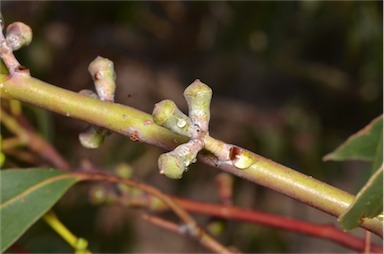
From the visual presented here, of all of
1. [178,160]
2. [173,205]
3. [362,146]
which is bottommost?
[178,160]

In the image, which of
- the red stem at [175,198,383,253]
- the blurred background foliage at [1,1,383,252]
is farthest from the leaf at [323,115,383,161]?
the blurred background foliage at [1,1,383,252]

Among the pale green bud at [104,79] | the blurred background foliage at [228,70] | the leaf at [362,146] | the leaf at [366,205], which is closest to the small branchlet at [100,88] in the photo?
the pale green bud at [104,79]

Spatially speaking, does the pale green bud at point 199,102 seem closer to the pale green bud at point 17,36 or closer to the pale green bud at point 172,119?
the pale green bud at point 172,119

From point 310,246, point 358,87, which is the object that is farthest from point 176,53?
point 310,246

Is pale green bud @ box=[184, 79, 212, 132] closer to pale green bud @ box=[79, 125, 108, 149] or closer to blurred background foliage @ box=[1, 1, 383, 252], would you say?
pale green bud @ box=[79, 125, 108, 149]

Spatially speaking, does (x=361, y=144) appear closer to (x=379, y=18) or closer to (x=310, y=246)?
(x=379, y=18)

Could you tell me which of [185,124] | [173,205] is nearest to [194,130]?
[185,124]

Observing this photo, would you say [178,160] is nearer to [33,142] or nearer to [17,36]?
[17,36]
